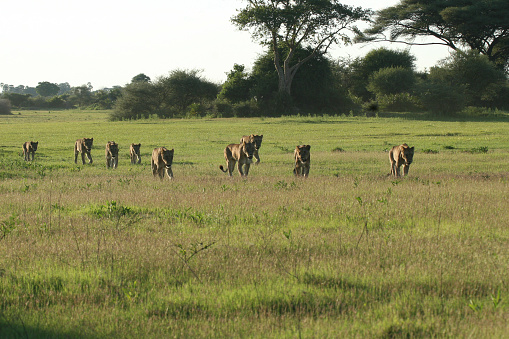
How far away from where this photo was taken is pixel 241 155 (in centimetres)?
1861

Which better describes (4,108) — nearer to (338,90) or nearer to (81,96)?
(81,96)

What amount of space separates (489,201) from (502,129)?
35052mm

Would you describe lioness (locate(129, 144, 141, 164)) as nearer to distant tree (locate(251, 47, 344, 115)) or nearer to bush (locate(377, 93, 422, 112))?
distant tree (locate(251, 47, 344, 115))

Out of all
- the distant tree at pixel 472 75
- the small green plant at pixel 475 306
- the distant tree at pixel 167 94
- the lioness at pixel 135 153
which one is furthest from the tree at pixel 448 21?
the small green plant at pixel 475 306

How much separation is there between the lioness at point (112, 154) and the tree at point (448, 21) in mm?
52523

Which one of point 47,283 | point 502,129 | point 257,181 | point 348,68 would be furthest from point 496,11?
point 47,283

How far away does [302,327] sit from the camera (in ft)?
16.9

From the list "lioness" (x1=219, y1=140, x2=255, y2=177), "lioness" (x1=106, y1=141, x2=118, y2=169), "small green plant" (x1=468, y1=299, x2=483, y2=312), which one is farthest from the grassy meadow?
"lioness" (x1=106, y1=141, x2=118, y2=169)

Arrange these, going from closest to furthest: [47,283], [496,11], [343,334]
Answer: [343,334], [47,283], [496,11]

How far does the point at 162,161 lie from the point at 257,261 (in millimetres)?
10925

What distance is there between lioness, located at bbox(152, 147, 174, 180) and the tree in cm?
5560

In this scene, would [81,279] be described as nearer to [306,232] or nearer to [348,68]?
[306,232]

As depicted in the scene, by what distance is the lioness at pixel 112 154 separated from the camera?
2139 cm

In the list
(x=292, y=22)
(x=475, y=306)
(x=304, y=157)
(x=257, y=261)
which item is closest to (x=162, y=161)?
(x=304, y=157)
